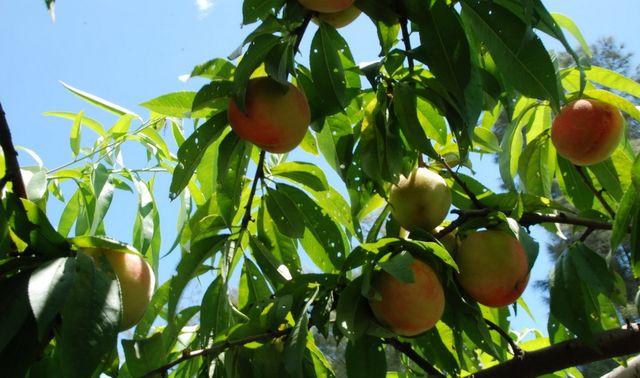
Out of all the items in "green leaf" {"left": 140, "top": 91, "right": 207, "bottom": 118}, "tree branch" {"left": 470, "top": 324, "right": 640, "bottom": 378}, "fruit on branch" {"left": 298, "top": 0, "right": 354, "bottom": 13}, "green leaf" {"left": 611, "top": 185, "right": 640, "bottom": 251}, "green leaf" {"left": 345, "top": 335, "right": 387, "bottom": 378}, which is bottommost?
"tree branch" {"left": 470, "top": 324, "right": 640, "bottom": 378}

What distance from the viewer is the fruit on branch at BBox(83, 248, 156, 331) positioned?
3.67 feet

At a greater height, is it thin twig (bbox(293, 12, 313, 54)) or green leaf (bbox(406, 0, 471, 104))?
thin twig (bbox(293, 12, 313, 54))

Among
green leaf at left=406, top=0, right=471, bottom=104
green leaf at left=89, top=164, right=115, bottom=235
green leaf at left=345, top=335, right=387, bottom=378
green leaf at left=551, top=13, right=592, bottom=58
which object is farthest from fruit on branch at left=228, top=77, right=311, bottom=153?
green leaf at left=551, top=13, right=592, bottom=58

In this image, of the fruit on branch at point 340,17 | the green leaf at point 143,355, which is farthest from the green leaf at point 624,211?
the green leaf at point 143,355

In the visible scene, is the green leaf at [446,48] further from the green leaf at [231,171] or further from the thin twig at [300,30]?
the green leaf at [231,171]

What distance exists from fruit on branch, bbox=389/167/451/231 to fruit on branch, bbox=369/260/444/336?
165 mm

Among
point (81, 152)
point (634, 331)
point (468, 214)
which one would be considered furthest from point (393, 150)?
point (81, 152)

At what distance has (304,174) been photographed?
5.05ft

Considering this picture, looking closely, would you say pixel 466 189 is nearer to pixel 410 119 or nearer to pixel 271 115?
pixel 410 119

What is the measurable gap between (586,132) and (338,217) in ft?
1.59

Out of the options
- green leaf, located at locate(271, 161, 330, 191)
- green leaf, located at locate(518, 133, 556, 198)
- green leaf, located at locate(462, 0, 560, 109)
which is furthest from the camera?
green leaf, located at locate(518, 133, 556, 198)

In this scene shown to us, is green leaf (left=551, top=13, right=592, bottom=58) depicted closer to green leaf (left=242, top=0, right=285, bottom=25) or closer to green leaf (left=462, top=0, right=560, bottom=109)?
green leaf (left=462, top=0, right=560, bottom=109)

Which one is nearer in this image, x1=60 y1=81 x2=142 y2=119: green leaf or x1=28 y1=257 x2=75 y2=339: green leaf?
x1=28 y1=257 x2=75 y2=339: green leaf

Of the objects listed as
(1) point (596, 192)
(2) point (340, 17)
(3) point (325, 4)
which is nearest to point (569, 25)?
(1) point (596, 192)
